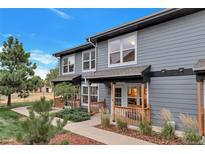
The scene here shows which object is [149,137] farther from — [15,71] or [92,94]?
[15,71]

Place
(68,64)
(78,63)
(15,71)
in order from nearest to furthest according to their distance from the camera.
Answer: (78,63), (15,71), (68,64)

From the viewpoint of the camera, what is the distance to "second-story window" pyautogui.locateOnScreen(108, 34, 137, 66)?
1083 cm

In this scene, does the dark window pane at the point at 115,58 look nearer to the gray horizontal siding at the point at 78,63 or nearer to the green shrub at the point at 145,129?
the gray horizontal siding at the point at 78,63

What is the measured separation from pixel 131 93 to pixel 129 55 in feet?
7.64

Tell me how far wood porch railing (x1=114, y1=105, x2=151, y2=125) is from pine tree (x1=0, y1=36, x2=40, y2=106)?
10787 mm

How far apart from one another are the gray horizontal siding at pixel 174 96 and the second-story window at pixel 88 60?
6332 mm

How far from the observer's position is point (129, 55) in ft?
36.2

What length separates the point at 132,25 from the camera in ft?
33.1

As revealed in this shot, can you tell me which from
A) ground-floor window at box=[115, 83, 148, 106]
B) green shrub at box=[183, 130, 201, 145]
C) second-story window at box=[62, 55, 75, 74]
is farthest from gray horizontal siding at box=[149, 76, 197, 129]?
second-story window at box=[62, 55, 75, 74]

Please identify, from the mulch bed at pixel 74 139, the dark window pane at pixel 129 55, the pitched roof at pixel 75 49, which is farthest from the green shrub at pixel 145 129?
the pitched roof at pixel 75 49

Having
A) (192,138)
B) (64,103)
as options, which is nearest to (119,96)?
(64,103)

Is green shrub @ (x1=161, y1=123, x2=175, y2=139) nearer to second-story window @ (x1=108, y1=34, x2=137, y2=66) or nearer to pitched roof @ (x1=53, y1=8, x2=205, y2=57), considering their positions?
second-story window @ (x1=108, y1=34, x2=137, y2=66)
